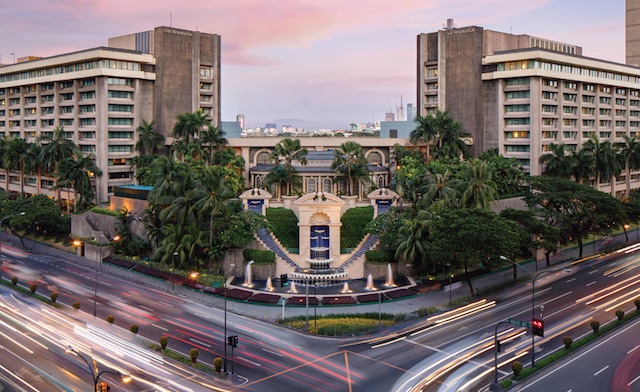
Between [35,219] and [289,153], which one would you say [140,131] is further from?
[289,153]

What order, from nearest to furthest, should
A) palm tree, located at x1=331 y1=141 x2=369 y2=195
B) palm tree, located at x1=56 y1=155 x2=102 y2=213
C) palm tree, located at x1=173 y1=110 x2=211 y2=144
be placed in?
palm tree, located at x1=331 y1=141 x2=369 y2=195 < palm tree, located at x1=56 y1=155 x2=102 y2=213 < palm tree, located at x1=173 y1=110 x2=211 y2=144

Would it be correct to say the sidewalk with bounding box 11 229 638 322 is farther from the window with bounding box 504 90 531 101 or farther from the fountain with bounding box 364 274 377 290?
the window with bounding box 504 90 531 101

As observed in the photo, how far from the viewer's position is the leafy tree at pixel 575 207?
272ft

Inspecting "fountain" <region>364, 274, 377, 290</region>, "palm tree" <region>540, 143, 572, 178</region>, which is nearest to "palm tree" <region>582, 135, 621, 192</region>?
"palm tree" <region>540, 143, 572, 178</region>

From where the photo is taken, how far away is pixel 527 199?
3442 inches

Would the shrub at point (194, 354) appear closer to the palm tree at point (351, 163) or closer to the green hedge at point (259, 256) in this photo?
the green hedge at point (259, 256)

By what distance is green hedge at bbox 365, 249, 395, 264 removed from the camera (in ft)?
259

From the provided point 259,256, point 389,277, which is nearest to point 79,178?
point 259,256

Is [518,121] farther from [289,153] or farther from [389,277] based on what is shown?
[389,277]

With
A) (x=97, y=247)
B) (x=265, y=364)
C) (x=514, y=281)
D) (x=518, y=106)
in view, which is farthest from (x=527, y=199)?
(x=97, y=247)

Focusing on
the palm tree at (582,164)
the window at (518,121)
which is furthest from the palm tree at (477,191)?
the window at (518,121)

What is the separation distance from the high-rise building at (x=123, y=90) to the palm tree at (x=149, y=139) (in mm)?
2841

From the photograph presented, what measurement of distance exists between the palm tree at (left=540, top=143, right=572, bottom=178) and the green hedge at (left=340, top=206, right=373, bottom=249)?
39316mm

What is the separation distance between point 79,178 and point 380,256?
181 feet
